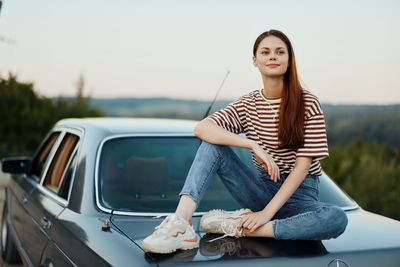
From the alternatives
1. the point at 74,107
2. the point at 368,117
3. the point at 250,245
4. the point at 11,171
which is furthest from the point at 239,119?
the point at 74,107

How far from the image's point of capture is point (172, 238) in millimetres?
2504

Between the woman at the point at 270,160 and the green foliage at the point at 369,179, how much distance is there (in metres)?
9.64

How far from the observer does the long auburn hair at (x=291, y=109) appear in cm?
300

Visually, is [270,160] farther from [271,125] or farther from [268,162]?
[271,125]

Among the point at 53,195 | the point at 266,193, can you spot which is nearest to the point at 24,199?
the point at 53,195

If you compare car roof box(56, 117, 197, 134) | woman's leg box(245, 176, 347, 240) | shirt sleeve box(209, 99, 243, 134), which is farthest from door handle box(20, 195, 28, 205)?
woman's leg box(245, 176, 347, 240)

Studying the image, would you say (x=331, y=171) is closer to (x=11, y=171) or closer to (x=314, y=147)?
(x=11, y=171)

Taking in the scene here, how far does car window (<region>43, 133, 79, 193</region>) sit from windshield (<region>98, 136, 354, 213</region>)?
1.58ft

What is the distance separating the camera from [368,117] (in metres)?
18.1

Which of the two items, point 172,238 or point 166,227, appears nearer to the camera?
point 172,238

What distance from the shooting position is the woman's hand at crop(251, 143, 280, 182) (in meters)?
2.95

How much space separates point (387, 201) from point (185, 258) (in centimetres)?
1092

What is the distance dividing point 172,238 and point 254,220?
1.47ft

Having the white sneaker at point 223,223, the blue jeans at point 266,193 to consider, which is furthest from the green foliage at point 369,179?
the white sneaker at point 223,223
